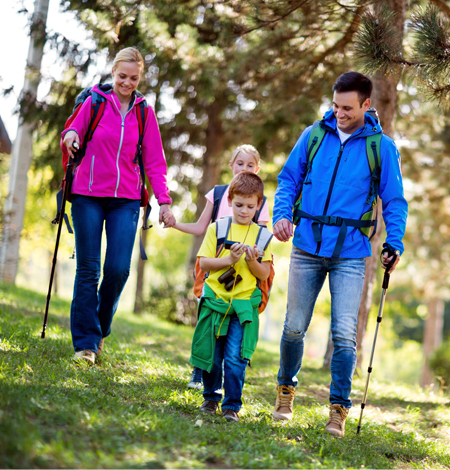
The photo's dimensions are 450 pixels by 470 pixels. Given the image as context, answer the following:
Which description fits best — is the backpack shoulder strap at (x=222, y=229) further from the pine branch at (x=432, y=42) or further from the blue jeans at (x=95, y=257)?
the pine branch at (x=432, y=42)

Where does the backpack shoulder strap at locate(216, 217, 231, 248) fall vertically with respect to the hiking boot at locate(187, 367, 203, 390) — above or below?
above

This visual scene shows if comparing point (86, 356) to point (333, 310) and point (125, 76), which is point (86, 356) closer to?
point (333, 310)

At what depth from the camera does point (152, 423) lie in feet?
9.41

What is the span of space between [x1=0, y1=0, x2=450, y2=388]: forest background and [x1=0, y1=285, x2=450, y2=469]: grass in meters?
2.38

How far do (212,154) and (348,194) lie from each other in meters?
8.61

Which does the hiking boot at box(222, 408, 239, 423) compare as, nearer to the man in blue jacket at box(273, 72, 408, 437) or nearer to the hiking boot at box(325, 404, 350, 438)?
the man in blue jacket at box(273, 72, 408, 437)

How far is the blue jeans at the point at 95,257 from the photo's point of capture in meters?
4.21

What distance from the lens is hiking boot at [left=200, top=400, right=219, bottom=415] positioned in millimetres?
3576

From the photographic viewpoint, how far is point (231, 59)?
28.6 ft

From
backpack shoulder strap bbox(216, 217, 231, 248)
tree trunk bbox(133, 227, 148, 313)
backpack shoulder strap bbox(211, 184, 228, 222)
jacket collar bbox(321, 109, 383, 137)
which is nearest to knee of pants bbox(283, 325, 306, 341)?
backpack shoulder strap bbox(216, 217, 231, 248)

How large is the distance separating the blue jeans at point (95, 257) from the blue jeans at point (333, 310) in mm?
1388

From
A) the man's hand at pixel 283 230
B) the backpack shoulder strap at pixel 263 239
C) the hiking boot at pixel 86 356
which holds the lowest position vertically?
the hiking boot at pixel 86 356

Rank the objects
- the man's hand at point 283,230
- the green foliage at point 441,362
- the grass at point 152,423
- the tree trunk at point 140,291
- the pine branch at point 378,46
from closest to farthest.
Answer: the grass at point 152,423
the man's hand at point 283,230
the pine branch at point 378,46
the green foliage at point 441,362
the tree trunk at point 140,291

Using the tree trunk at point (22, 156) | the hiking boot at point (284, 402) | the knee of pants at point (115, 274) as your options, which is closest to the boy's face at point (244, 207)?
the knee of pants at point (115, 274)
